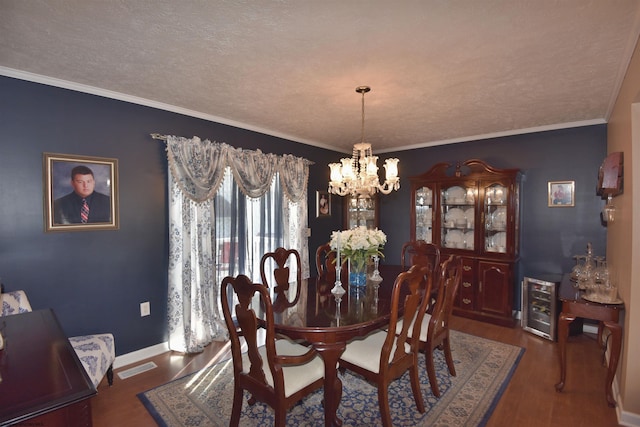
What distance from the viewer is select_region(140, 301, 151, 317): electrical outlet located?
301 centimetres

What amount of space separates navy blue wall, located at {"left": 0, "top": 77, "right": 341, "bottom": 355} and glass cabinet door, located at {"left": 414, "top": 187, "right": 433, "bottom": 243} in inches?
119

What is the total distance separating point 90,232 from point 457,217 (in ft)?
14.2

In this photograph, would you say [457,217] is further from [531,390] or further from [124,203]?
[124,203]

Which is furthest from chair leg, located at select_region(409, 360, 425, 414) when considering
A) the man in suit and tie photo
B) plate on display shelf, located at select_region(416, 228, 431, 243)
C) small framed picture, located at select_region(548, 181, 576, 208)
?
small framed picture, located at select_region(548, 181, 576, 208)

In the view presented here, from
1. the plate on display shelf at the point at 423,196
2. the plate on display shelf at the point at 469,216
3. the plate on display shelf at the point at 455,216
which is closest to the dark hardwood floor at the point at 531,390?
the plate on display shelf at the point at 469,216

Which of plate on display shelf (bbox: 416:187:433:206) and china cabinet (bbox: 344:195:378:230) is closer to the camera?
plate on display shelf (bbox: 416:187:433:206)

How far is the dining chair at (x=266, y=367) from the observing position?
1.66 m

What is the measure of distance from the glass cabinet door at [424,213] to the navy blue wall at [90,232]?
3017 mm

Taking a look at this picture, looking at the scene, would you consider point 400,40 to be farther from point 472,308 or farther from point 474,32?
point 472,308

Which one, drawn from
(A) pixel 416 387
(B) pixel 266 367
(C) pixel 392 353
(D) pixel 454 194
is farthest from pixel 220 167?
(D) pixel 454 194

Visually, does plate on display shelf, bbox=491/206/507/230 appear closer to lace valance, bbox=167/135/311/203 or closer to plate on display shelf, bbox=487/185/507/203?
plate on display shelf, bbox=487/185/507/203

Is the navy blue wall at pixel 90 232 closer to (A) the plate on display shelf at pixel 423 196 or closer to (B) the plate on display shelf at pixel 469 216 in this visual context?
(A) the plate on display shelf at pixel 423 196

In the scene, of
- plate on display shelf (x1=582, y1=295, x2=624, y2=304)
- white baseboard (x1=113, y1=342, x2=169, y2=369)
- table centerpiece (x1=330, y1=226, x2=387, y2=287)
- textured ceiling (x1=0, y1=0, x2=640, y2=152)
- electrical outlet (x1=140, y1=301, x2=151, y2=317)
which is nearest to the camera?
textured ceiling (x1=0, y1=0, x2=640, y2=152)

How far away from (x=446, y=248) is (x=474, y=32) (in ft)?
10.3
